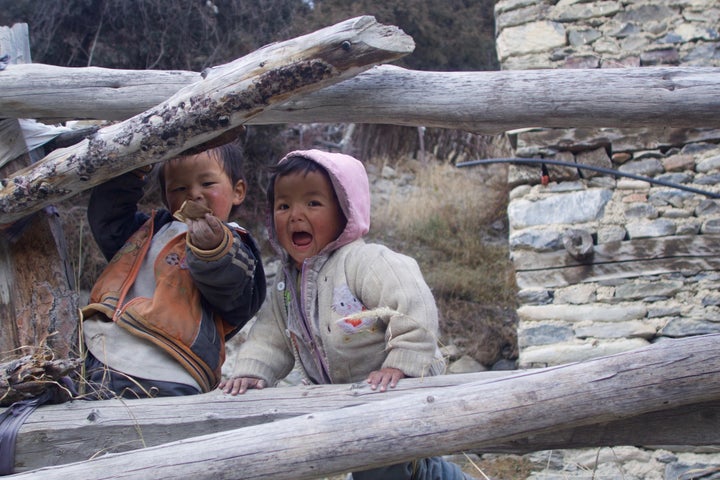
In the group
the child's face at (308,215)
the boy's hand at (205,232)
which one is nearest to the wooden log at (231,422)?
the boy's hand at (205,232)

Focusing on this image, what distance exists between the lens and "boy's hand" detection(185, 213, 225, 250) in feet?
8.78

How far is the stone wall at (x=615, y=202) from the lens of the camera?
5328 mm

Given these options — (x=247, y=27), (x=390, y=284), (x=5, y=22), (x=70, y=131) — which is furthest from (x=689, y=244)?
(x=5, y=22)

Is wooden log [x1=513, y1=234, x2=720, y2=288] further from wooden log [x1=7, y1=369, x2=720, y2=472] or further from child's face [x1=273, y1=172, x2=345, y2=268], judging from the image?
wooden log [x1=7, y1=369, x2=720, y2=472]

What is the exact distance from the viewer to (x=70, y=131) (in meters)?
3.05

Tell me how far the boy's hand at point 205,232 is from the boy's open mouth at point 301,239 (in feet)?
1.21

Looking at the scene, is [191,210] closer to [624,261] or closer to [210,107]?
[210,107]

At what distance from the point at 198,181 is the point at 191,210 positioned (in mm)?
491

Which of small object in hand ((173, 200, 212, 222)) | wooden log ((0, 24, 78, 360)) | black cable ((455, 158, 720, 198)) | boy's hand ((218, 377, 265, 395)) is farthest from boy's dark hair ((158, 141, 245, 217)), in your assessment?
black cable ((455, 158, 720, 198))

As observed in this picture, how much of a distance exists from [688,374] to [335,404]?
0.91 meters

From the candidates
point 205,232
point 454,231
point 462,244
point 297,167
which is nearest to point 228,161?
point 297,167

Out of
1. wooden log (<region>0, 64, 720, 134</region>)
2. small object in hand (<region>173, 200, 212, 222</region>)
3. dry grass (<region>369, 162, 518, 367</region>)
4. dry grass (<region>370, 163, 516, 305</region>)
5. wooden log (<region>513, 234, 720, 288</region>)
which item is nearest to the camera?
wooden log (<region>0, 64, 720, 134</region>)

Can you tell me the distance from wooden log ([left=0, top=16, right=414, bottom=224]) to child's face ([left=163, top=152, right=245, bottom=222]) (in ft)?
1.43

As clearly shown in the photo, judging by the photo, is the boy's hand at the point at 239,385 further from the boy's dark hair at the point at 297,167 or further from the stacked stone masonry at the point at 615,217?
the stacked stone masonry at the point at 615,217
